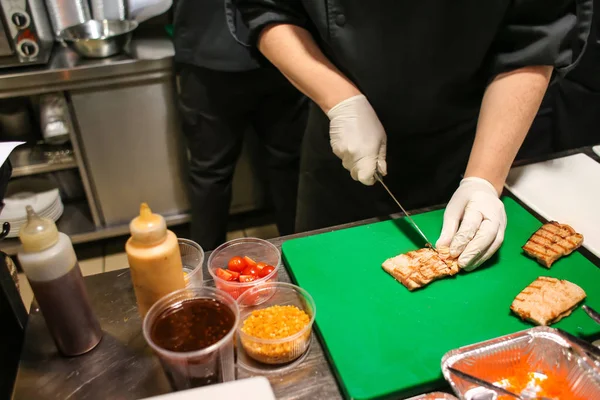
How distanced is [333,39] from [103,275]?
800 millimetres

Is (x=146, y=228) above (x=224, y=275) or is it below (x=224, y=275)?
above

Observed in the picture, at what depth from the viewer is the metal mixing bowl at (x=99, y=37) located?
207 centimetres

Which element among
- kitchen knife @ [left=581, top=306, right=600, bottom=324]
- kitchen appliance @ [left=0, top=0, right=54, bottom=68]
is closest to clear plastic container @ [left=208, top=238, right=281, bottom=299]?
kitchen knife @ [left=581, top=306, right=600, bottom=324]

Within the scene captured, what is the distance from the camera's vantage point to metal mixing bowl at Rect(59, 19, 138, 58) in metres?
2.07

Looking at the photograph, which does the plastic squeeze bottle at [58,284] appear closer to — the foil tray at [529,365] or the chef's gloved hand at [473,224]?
the foil tray at [529,365]

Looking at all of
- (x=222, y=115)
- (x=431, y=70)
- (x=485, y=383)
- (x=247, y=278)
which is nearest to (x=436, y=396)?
(x=485, y=383)

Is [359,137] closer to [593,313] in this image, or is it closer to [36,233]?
[593,313]

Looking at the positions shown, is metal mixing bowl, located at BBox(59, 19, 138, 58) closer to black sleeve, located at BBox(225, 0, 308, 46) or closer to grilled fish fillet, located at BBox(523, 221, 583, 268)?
black sleeve, located at BBox(225, 0, 308, 46)

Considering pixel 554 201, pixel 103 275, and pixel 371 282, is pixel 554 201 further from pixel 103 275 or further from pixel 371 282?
pixel 103 275

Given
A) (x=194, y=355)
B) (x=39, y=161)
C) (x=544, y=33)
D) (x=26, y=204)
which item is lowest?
(x=26, y=204)

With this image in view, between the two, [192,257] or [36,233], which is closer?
[36,233]

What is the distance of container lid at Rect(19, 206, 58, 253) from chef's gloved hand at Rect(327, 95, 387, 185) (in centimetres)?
73

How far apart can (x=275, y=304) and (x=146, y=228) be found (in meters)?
0.34

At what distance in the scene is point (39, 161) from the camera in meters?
2.28
